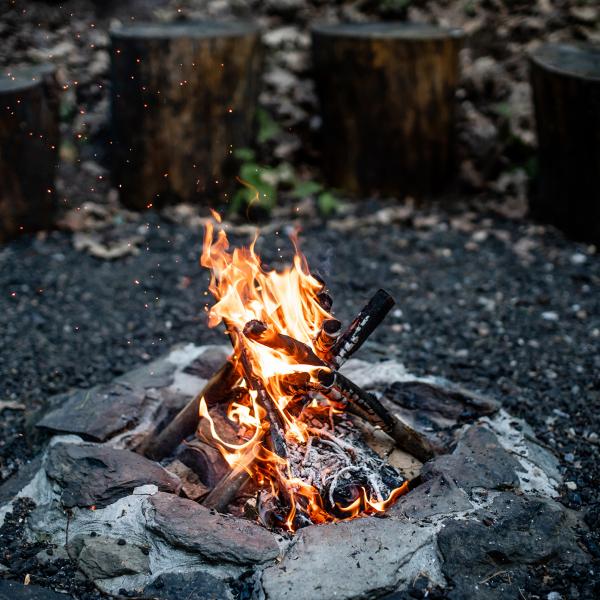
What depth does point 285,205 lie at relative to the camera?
560 cm

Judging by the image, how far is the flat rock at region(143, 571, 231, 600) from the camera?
2008 millimetres

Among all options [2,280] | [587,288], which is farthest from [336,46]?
[2,280]

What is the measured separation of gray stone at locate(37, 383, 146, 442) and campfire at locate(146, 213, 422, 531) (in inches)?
8.1

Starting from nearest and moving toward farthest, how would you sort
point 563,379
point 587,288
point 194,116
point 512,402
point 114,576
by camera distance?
point 114,576, point 512,402, point 563,379, point 587,288, point 194,116

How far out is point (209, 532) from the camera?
83.4 inches

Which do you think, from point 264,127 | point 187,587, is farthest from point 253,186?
point 187,587

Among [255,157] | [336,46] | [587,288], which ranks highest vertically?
[336,46]

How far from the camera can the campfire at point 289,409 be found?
227 cm

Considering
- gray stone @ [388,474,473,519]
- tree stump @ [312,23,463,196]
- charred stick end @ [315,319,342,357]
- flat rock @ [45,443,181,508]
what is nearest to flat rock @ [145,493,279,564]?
flat rock @ [45,443,181,508]

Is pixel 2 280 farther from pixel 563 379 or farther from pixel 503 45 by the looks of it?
pixel 503 45

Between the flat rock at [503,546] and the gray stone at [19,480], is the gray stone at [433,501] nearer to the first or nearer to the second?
the flat rock at [503,546]

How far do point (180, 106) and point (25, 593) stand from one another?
3.83 meters

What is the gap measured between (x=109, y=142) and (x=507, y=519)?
4657 mm

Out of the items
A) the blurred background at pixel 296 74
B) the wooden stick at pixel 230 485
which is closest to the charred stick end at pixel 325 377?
the wooden stick at pixel 230 485
